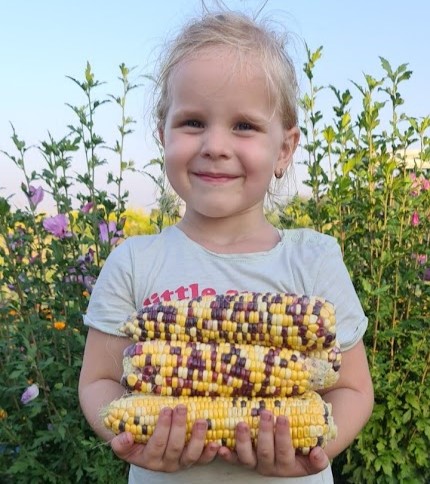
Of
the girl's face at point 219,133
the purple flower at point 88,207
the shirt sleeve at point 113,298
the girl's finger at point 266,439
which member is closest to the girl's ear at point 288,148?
the girl's face at point 219,133

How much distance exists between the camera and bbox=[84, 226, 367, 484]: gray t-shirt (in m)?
1.80

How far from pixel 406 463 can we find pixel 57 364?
1.84 metres

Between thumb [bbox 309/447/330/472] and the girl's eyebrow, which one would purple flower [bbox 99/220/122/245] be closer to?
the girl's eyebrow

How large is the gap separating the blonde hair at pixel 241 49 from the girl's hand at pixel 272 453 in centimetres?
82

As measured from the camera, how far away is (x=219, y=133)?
1728 millimetres

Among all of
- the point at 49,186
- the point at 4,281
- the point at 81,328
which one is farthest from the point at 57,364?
the point at 49,186

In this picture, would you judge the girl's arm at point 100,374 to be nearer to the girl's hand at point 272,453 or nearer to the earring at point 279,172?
the girl's hand at point 272,453

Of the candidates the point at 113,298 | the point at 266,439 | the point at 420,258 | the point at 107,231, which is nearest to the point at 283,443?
the point at 266,439

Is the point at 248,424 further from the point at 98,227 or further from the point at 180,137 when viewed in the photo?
the point at 98,227

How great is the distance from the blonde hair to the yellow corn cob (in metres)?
0.76

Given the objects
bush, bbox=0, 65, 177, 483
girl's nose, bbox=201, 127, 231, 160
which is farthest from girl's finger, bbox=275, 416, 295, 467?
bush, bbox=0, 65, 177, 483

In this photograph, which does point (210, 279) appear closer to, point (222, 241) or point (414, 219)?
point (222, 241)

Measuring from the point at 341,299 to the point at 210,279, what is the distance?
0.34 m

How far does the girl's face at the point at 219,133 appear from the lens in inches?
68.1
